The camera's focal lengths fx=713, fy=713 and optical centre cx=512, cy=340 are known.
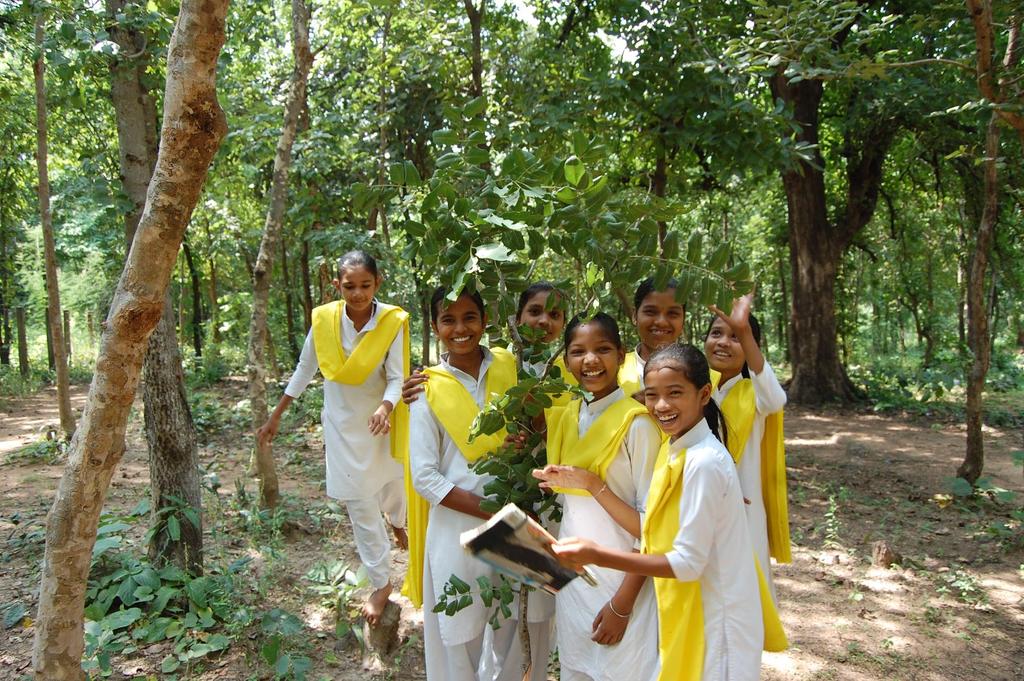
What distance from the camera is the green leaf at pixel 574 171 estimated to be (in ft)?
6.01

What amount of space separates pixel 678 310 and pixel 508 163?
99 centimetres

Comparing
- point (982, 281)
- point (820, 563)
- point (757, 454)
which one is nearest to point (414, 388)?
point (757, 454)

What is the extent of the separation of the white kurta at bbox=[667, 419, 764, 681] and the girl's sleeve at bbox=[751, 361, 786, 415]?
69cm

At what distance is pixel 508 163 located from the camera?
77.7 inches

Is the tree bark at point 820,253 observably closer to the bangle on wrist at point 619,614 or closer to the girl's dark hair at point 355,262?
the girl's dark hair at point 355,262

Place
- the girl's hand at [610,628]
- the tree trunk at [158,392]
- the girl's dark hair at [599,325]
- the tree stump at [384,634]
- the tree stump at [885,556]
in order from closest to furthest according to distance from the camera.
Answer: the girl's hand at [610,628]
the girl's dark hair at [599,325]
the tree stump at [384,634]
the tree trunk at [158,392]
the tree stump at [885,556]

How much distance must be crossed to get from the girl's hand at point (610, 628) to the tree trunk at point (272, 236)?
3285mm

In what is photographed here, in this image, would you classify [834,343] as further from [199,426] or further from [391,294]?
[199,426]

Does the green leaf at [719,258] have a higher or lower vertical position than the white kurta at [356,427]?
higher

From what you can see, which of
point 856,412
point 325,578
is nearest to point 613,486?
point 325,578

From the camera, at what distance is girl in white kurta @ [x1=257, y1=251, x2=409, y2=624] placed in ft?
11.8

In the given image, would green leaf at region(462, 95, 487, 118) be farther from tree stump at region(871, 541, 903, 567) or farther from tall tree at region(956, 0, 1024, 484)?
tree stump at region(871, 541, 903, 567)

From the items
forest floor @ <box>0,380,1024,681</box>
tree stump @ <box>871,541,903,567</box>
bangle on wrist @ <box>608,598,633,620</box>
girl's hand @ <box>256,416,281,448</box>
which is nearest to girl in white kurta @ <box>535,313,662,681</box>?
bangle on wrist @ <box>608,598,633,620</box>

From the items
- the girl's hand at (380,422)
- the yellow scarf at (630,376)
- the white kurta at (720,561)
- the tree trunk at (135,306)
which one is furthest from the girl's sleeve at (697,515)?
the girl's hand at (380,422)
